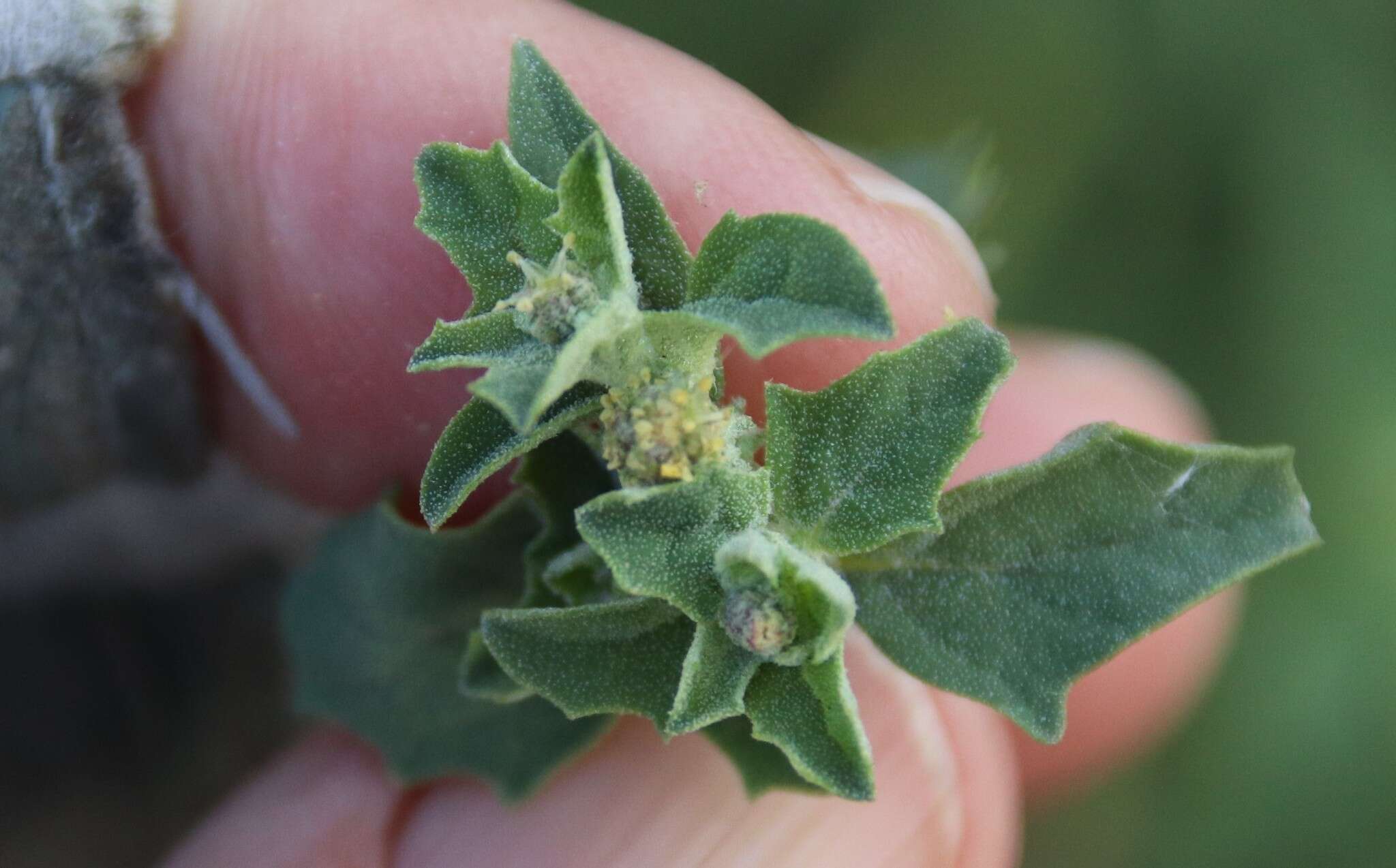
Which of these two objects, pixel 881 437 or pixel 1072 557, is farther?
pixel 1072 557

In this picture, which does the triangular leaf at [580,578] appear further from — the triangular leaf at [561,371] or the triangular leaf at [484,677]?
the triangular leaf at [561,371]

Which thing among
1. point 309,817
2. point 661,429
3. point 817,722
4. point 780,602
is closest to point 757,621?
point 780,602

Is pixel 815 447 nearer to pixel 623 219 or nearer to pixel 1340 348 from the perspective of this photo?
pixel 623 219

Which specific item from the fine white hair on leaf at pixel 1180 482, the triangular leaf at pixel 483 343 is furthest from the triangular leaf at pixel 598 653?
the fine white hair on leaf at pixel 1180 482

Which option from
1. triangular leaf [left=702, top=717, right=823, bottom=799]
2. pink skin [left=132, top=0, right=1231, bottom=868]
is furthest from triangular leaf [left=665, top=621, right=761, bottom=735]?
pink skin [left=132, top=0, right=1231, bottom=868]

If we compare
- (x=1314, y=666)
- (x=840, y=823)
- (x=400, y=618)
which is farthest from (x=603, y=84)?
(x=1314, y=666)

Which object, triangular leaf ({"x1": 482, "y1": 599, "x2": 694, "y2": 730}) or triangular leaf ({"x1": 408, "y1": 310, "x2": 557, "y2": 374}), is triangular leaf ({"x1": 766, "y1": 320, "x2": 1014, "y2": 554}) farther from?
triangular leaf ({"x1": 408, "y1": 310, "x2": 557, "y2": 374})

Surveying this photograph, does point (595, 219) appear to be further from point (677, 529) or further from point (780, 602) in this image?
point (780, 602)
